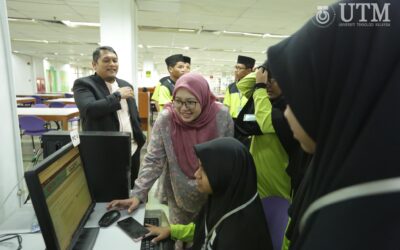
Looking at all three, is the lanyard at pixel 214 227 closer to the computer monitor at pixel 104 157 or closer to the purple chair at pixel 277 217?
the purple chair at pixel 277 217

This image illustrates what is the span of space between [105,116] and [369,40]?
1.75m

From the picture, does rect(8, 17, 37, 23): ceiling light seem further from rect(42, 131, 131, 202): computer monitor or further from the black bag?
the black bag

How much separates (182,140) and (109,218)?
0.52 meters

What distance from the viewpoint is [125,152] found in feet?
4.21

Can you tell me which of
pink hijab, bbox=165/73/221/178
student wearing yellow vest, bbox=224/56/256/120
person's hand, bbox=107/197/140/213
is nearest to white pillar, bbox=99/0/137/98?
student wearing yellow vest, bbox=224/56/256/120

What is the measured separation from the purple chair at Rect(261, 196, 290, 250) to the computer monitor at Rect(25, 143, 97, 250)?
2.44 ft

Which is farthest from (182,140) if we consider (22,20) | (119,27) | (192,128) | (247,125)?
(22,20)

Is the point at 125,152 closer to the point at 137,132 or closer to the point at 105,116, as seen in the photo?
the point at 105,116

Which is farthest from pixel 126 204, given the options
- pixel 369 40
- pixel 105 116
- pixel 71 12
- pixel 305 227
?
pixel 71 12

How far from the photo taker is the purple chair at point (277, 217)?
39.6 inches

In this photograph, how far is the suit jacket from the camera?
5.88 feet

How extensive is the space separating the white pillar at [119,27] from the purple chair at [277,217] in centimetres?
329

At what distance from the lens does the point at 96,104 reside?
1778mm

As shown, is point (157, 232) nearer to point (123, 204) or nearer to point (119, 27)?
point (123, 204)
